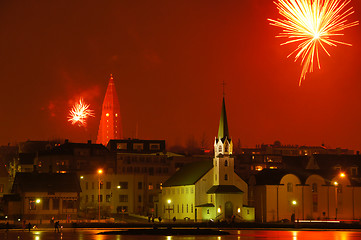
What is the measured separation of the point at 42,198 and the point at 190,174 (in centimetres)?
3523

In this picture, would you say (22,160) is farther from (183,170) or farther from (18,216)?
(18,216)

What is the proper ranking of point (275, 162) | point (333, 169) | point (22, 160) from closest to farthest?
point (333, 169) < point (22, 160) < point (275, 162)

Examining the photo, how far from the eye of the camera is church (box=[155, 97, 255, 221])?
128 metres

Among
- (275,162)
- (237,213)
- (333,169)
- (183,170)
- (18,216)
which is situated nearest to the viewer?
(18,216)

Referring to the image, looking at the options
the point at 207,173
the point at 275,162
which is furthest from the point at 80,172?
the point at 275,162

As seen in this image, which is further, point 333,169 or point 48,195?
point 333,169

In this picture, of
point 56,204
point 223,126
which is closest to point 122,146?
point 223,126

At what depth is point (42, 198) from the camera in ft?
383

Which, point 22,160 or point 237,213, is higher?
point 22,160

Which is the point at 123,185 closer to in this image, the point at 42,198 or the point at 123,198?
the point at 123,198

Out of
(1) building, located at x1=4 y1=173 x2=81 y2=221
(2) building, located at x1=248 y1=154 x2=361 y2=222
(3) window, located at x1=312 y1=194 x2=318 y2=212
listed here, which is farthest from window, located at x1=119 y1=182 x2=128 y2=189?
(3) window, located at x1=312 y1=194 x2=318 y2=212

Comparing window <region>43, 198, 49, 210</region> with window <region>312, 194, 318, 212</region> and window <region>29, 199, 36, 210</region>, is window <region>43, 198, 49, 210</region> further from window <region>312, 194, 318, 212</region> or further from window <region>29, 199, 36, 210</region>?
window <region>312, 194, 318, 212</region>

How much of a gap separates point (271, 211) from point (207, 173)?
569 inches

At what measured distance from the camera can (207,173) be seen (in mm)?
134875
